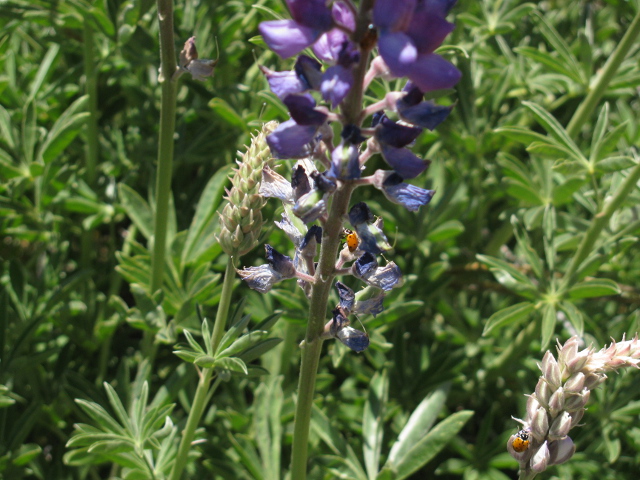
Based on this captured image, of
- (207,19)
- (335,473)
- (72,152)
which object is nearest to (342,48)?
(335,473)

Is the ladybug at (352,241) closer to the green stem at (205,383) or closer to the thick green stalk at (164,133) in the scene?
the green stem at (205,383)

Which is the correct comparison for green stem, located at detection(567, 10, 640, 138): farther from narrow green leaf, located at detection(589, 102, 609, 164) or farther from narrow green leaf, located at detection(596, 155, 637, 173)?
narrow green leaf, located at detection(596, 155, 637, 173)

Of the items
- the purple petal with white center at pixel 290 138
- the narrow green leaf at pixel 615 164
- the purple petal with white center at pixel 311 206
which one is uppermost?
the purple petal with white center at pixel 290 138

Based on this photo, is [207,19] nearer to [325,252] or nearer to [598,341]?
[325,252]

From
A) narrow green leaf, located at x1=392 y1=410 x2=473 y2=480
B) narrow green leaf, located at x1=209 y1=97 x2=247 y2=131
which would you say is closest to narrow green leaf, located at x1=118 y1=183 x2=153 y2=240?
narrow green leaf, located at x1=209 y1=97 x2=247 y2=131

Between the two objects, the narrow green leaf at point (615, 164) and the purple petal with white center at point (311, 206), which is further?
the narrow green leaf at point (615, 164)

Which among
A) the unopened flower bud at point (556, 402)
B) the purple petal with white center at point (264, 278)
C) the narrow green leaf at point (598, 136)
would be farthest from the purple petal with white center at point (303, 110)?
the narrow green leaf at point (598, 136)

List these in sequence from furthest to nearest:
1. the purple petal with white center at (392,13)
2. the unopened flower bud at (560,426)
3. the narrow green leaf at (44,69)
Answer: the narrow green leaf at (44,69)
the unopened flower bud at (560,426)
the purple petal with white center at (392,13)
